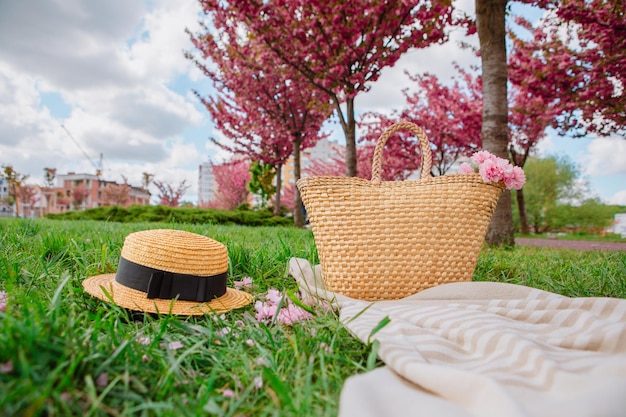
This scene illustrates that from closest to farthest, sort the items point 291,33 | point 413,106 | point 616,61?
point 616,61
point 291,33
point 413,106

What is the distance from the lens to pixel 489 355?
103cm

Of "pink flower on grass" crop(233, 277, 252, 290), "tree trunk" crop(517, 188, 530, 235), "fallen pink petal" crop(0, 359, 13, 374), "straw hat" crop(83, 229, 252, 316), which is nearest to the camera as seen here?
"fallen pink petal" crop(0, 359, 13, 374)

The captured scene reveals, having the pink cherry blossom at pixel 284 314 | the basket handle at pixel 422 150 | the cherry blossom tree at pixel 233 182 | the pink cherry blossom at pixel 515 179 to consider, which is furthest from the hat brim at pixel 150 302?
the cherry blossom tree at pixel 233 182

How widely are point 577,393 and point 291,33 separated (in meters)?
6.12

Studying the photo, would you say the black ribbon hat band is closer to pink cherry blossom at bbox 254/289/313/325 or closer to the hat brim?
the hat brim

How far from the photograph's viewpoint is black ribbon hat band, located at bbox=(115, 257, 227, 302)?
1.41m

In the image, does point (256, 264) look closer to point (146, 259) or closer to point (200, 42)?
point (146, 259)

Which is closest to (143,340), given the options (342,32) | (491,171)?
(491,171)

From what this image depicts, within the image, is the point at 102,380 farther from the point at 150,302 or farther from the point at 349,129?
the point at 349,129

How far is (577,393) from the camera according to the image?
798mm

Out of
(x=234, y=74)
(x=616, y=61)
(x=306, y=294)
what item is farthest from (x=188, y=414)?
(x=234, y=74)

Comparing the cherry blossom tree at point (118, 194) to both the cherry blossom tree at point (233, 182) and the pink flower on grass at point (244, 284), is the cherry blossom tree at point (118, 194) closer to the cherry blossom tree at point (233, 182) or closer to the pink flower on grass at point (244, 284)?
the cherry blossom tree at point (233, 182)

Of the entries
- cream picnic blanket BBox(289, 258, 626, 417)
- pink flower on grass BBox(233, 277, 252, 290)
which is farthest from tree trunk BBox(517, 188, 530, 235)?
pink flower on grass BBox(233, 277, 252, 290)

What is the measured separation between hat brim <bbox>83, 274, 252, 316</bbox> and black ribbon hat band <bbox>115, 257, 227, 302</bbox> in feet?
0.06
